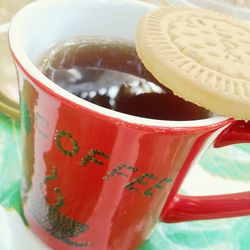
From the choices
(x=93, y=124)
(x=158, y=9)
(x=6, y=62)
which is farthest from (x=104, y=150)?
(x=6, y=62)

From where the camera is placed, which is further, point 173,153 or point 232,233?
point 232,233

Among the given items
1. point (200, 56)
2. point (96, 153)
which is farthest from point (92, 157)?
point (200, 56)

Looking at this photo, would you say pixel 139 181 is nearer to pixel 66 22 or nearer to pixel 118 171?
pixel 118 171

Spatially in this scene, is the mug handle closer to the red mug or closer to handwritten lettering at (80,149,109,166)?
the red mug

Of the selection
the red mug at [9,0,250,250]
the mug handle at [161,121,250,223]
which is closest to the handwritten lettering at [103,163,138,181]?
the red mug at [9,0,250,250]

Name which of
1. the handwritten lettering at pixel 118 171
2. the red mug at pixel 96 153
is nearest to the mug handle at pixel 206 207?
the red mug at pixel 96 153

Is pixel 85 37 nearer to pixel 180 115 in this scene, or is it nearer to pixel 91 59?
pixel 91 59
